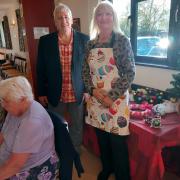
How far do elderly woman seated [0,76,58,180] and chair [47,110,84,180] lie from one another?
4 centimetres

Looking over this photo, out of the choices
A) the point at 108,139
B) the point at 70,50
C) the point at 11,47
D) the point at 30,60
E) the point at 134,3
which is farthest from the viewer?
the point at 11,47

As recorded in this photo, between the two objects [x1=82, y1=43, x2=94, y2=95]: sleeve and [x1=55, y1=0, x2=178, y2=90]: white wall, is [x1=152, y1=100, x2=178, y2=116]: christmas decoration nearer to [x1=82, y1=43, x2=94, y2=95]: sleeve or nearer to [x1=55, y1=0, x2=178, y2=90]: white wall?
[x1=55, y1=0, x2=178, y2=90]: white wall

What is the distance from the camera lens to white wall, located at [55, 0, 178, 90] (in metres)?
1.95

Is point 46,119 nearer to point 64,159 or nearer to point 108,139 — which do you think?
point 64,159

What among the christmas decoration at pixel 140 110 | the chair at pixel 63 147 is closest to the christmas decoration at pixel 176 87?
the christmas decoration at pixel 140 110

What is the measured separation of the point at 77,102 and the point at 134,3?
48.1 inches

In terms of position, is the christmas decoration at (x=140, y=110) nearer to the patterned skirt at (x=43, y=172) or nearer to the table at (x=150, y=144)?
the table at (x=150, y=144)

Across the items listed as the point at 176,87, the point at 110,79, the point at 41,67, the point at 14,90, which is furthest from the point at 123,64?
the point at 41,67

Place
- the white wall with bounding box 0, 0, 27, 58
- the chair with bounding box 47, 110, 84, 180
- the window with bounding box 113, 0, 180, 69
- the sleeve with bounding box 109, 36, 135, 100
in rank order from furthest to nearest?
the white wall with bounding box 0, 0, 27, 58 → the window with bounding box 113, 0, 180, 69 → the sleeve with bounding box 109, 36, 135, 100 → the chair with bounding box 47, 110, 84, 180

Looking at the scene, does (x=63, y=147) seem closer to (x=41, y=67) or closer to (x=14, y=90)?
(x=14, y=90)

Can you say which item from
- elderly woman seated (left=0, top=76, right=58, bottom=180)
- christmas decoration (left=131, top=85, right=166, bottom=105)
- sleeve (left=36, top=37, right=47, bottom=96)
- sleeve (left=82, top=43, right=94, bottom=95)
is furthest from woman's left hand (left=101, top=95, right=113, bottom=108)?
sleeve (left=36, top=37, right=47, bottom=96)

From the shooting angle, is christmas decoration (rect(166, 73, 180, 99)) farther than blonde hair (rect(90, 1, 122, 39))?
Yes

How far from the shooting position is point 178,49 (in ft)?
6.09

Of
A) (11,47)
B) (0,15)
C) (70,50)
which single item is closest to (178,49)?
(70,50)
